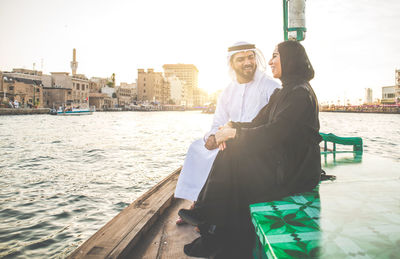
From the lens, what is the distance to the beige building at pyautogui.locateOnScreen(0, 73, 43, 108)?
185 ft

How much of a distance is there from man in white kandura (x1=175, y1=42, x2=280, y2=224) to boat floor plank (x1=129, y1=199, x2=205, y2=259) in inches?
6.6

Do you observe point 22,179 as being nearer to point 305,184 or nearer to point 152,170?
point 152,170

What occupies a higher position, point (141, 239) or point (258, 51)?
point (258, 51)

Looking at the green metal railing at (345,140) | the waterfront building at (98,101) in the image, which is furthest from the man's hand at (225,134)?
the waterfront building at (98,101)

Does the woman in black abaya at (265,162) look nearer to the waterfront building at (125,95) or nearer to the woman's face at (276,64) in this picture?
the woman's face at (276,64)

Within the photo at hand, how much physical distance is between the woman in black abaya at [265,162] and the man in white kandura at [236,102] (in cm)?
61

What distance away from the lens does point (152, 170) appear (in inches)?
368

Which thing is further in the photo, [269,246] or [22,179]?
[22,179]

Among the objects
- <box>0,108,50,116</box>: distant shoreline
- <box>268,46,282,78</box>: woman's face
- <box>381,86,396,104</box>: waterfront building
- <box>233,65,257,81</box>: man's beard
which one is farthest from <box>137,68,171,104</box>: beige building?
<box>268,46,282,78</box>: woman's face

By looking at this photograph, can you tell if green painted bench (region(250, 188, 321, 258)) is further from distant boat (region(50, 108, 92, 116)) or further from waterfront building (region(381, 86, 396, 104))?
waterfront building (region(381, 86, 396, 104))

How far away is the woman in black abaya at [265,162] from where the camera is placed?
6.40 feet

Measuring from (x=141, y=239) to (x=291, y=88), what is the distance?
6.74 ft

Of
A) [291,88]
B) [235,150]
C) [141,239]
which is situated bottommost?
[141,239]

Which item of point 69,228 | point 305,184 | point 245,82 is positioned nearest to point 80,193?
point 69,228
